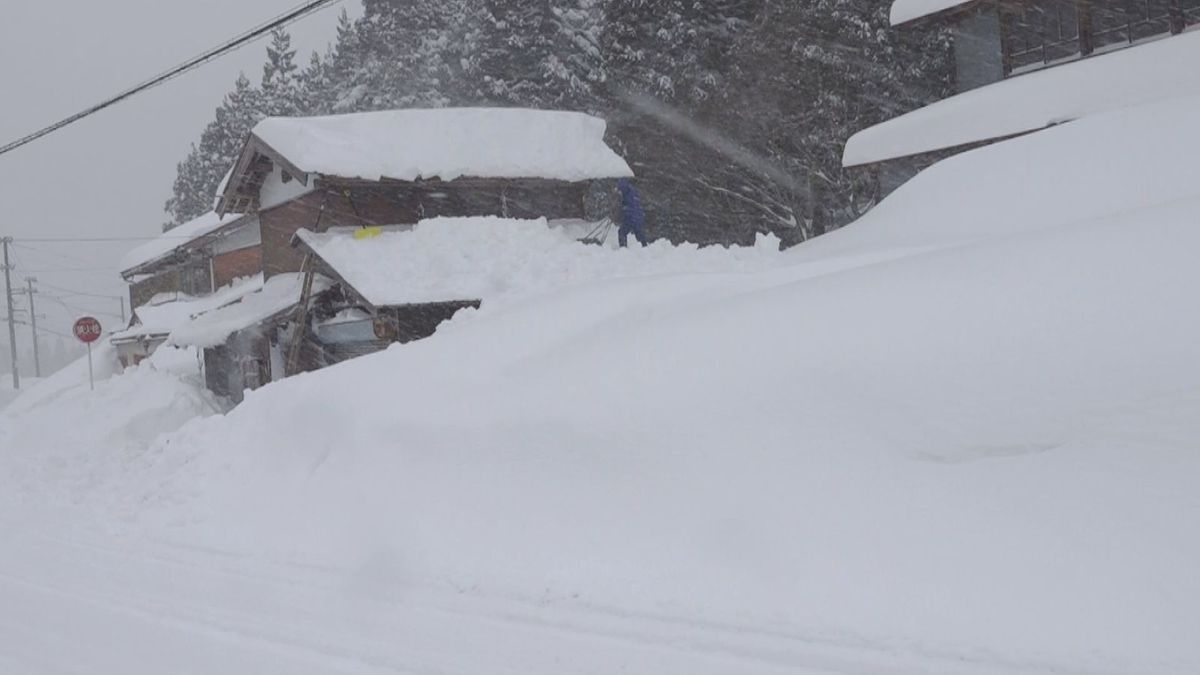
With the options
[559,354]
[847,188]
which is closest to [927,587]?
[559,354]

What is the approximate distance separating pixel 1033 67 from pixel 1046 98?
3.15 m

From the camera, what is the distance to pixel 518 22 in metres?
32.0

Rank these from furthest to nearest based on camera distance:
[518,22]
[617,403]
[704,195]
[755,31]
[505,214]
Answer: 1. [518,22]
2. [704,195]
3. [755,31]
4. [505,214]
5. [617,403]

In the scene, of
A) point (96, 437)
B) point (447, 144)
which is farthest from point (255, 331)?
point (447, 144)

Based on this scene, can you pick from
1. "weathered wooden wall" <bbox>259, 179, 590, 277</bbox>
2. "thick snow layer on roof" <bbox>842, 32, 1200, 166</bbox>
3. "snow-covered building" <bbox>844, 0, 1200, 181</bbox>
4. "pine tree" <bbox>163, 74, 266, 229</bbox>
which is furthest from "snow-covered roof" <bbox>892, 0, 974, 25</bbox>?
"pine tree" <bbox>163, 74, 266, 229</bbox>

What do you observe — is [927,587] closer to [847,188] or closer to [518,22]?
[847,188]

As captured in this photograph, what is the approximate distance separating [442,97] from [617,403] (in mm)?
28600

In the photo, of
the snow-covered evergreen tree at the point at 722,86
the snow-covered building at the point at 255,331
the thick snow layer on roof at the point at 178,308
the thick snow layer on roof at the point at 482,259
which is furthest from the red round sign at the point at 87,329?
the snow-covered evergreen tree at the point at 722,86

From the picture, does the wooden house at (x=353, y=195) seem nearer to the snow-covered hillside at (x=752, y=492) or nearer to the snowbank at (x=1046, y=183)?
the snowbank at (x=1046, y=183)

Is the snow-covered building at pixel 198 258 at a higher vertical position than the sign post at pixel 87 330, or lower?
higher

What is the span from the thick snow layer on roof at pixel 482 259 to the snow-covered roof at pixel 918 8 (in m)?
6.05

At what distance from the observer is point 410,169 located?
20031mm

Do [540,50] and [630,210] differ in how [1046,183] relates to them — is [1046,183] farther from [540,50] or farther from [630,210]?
[540,50]

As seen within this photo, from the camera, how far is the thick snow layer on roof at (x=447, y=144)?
65.0 feet
